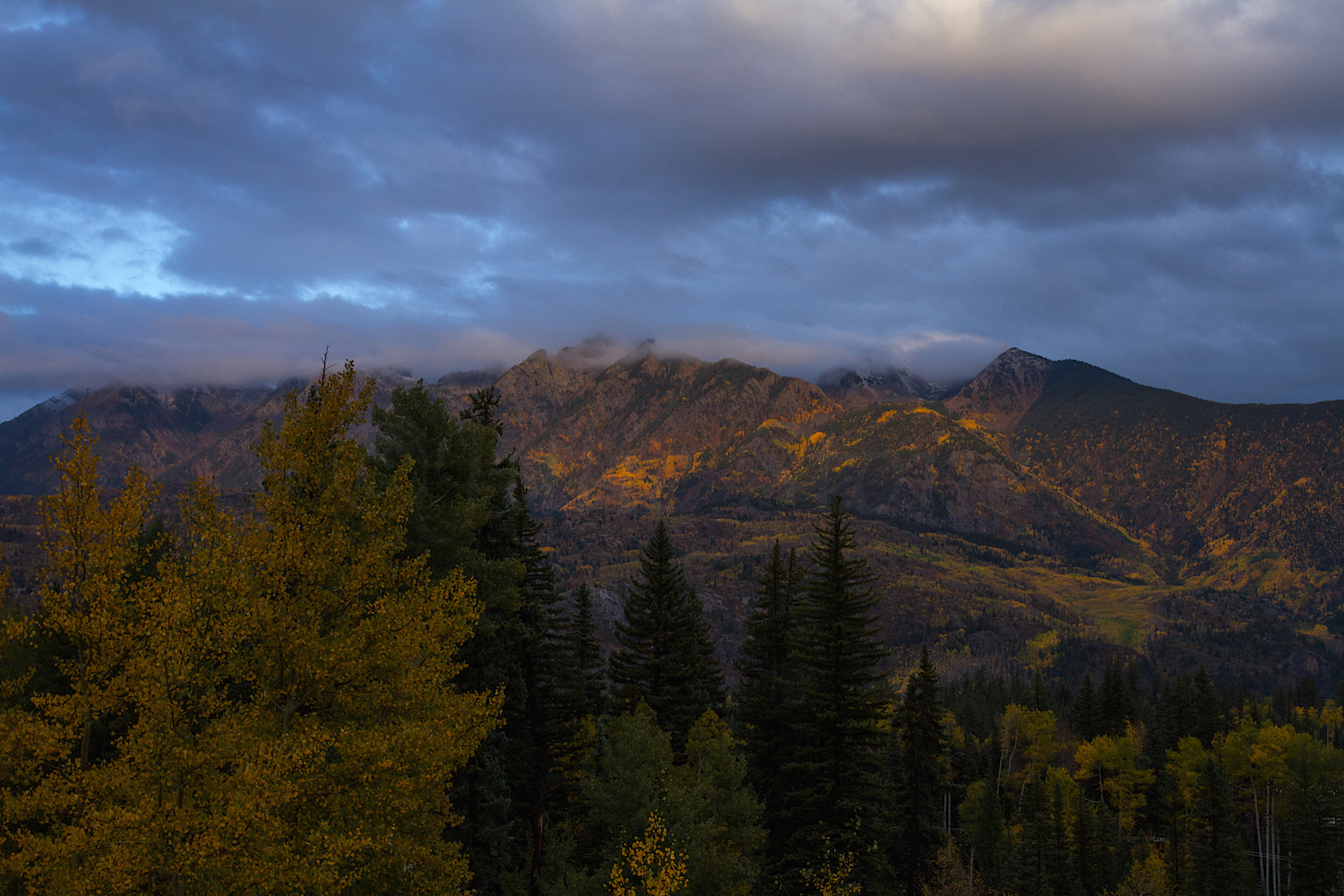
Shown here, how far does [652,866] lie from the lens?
1183 inches

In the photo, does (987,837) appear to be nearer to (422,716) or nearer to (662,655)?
(662,655)

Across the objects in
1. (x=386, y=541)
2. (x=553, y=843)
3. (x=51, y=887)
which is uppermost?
(x=386, y=541)

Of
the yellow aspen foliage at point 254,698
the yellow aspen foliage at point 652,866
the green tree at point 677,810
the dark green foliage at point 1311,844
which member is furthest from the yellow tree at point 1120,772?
the yellow aspen foliage at point 254,698

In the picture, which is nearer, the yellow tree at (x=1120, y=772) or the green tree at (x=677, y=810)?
the green tree at (x=677, y=810)

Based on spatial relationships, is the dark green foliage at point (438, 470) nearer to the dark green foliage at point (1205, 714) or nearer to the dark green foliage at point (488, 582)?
the dark green foliage at point (488, 582)

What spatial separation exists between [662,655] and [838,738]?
1323 cm

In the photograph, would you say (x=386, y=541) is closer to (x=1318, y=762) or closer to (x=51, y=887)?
(x=51, y=887)

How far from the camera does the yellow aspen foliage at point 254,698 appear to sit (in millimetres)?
13398

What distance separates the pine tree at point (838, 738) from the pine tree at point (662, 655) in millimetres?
9118

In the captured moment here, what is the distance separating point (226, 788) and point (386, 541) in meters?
4.91

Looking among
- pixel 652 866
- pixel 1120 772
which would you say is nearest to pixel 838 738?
pixel 652 866

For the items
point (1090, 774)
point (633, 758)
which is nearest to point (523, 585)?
point (633, 758)

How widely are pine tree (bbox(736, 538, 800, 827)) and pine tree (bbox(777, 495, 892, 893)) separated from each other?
18.3 feet

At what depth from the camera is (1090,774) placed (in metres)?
106
